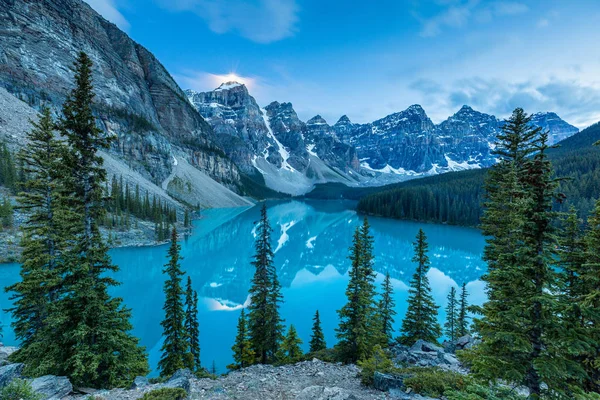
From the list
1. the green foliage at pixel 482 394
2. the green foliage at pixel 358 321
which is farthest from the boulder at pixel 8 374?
the green foliage at pixel 358 321

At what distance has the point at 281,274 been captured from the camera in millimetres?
39281

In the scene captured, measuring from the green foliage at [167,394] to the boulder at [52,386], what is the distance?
253cm

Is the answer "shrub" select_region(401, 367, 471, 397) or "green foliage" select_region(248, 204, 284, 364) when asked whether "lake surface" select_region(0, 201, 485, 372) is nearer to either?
"green foliage" select_region(248, 204, 284, 364)

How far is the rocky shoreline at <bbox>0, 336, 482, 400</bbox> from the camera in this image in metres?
7.91

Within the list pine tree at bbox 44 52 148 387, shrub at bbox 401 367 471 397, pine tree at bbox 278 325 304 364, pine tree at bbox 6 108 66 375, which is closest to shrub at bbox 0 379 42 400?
pine tree at bbox 44 52 148 387

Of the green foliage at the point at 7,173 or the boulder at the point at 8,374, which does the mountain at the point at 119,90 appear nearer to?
the green foliage at the point at 7,173

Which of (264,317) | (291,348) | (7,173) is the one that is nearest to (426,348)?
(291,348)

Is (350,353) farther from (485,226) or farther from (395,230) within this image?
(395,230)

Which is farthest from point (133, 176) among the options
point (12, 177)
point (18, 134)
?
point (12, 177)

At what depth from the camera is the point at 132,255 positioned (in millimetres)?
46938

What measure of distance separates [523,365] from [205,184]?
462ft

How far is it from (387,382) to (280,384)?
13.1 feet

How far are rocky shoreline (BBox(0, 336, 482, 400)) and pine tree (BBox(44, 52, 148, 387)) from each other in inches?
29.1

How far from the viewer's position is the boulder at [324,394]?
812 cm
